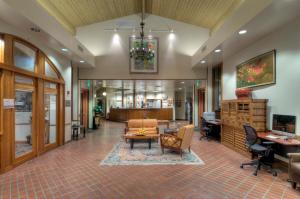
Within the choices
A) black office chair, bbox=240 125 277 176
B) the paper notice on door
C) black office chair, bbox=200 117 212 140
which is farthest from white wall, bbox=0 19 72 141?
black office chair, bbox=240 125 277 176

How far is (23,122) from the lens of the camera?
4.26 meters

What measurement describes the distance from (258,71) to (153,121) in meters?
3.78

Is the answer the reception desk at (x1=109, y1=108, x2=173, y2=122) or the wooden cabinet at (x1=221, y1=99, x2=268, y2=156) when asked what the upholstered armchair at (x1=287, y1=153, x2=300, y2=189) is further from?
the reception desk at (x1=109, y1=108, x2=173, y2=122)

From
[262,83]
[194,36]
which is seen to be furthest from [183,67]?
[262,83]

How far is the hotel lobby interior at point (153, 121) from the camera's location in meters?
2.94

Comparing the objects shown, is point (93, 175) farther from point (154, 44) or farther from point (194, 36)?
point (194, 36)

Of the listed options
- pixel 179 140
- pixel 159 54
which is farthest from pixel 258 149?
pixel 159 54

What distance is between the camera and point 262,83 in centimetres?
444

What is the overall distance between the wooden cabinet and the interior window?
223 inches

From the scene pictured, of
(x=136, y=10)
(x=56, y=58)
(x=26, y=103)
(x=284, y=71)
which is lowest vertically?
(x=26, y=103)

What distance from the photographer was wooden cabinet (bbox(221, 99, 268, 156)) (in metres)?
4.24

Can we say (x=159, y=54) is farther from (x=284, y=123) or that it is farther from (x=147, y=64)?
(x=284, y=123)

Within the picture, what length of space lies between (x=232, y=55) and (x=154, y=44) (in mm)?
3560

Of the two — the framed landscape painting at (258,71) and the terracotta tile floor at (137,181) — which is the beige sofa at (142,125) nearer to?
the terracotta tile floor at (137,181)
